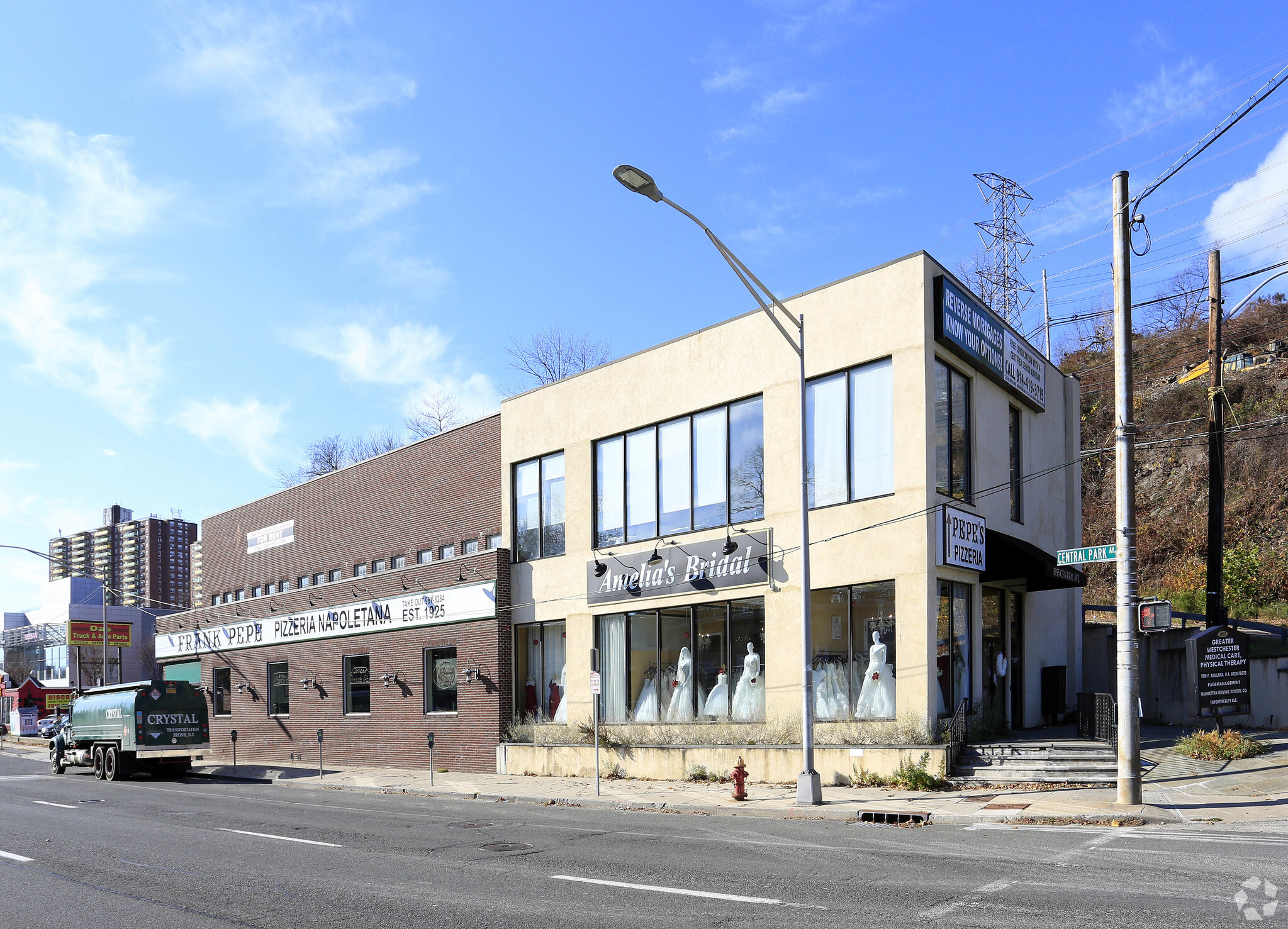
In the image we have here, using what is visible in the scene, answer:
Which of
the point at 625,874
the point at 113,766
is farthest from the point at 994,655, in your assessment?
the point at 113,766

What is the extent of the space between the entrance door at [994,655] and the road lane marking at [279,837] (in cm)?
1376

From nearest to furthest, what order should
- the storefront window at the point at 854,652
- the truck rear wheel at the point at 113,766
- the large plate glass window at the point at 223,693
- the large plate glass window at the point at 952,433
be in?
the storefront window at the point at 854,652
the large plate glass window at the point at 952,433
the truck rear wheel at the point at 113,766
the large plate glass window at the point at 223,693

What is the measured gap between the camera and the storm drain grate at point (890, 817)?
14924 millimetres

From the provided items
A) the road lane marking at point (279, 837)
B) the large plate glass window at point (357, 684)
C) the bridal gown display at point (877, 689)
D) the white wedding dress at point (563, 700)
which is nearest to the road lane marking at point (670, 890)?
the road lane marking at point (279, 837)

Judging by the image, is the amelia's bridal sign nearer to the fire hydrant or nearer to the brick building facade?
the brick building facade

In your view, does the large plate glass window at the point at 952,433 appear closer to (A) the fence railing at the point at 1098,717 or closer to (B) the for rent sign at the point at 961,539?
(B) the for rent sign at the point at 961,539

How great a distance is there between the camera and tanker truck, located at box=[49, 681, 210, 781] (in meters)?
30.0

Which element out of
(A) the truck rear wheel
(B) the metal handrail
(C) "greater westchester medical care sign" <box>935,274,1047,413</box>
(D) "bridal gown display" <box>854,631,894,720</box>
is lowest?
(A) the truck rear wheel

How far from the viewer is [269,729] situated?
37.3 m

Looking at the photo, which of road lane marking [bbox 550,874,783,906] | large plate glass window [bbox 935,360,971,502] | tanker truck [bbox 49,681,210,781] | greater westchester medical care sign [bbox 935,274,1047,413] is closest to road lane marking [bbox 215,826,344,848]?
road lane marking [bbox 550,874,783,906]

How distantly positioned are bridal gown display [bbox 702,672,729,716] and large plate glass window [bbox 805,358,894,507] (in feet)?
15.4

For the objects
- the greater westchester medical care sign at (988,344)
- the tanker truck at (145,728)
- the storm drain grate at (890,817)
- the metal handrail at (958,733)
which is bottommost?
the tanker truck at (145,728)

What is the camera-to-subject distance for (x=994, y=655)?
23.0 m

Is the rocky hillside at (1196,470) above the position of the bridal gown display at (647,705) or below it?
above
